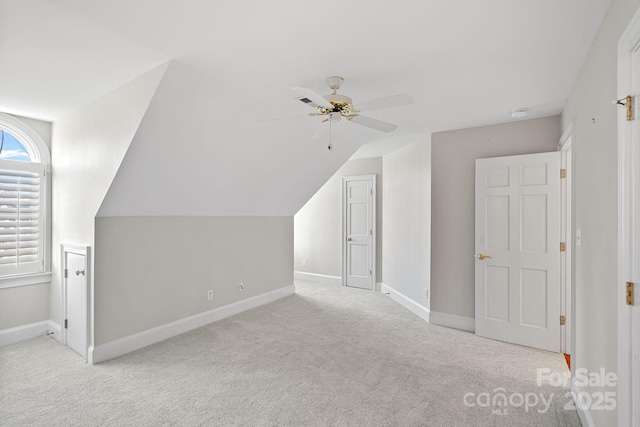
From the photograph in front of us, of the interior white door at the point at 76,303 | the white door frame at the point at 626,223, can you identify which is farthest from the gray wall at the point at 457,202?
the interior white door at the point at 76,303

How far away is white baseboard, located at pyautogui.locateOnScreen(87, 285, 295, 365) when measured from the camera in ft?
10.3

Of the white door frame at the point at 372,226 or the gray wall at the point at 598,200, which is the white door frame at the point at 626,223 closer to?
the gray wall at the point at 598,200

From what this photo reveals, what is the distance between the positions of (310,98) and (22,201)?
3447 mm

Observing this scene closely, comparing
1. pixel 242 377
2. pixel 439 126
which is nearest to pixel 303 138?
pixel 439 126

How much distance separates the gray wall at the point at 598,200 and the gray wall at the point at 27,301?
16.4 feet

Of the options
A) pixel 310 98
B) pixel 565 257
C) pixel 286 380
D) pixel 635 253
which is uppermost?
pixel 310 98

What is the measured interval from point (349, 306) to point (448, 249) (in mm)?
1718

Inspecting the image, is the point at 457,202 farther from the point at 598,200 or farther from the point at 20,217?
the point at 20,217

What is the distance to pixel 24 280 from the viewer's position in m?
3.62

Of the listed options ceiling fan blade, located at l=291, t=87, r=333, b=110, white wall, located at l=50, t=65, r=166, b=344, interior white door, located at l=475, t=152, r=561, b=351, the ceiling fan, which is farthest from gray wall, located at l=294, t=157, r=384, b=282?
white wall, located at l=50, t=65, r=166, b=344

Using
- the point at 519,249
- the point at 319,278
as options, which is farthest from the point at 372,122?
the point at 319,278

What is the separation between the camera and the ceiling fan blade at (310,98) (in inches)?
81.1

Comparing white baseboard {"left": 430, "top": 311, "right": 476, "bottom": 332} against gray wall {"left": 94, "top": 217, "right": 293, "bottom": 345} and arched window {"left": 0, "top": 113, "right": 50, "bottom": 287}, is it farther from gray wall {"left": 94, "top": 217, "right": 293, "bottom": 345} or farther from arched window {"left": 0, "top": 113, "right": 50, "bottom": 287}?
arched window {"left": 0, "top": 113, "right": 50, "bottom": 287}

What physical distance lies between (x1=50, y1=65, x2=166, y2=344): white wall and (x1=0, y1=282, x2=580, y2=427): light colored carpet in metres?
1.17
